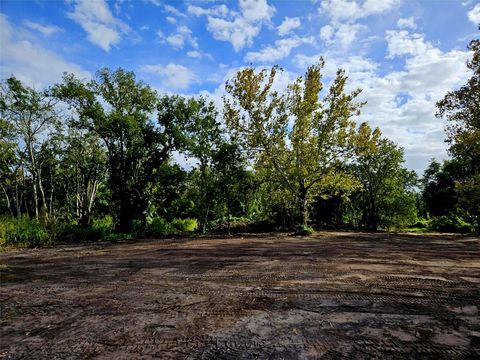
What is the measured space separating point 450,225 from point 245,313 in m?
35.5

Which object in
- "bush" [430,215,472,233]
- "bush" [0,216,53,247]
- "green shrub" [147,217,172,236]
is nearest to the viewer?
"bush" [0,216,53,247]

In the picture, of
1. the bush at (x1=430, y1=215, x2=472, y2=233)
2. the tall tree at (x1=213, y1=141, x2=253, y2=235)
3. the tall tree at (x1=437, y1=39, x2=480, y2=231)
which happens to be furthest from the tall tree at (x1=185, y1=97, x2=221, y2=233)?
the bush at (x1=430, y1=215, x2=472, y2=233)

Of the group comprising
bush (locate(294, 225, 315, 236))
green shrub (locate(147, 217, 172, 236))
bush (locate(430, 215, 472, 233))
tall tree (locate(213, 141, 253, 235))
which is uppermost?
tall tree (locate(213, 141, 253, 235))

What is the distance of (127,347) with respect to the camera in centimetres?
289

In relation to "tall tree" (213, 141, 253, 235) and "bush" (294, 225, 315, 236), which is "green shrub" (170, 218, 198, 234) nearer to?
"tall tree" (213, 141, 253, 235)

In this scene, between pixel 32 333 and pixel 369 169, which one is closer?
pixel 32 333

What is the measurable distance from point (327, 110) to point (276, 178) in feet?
20.4

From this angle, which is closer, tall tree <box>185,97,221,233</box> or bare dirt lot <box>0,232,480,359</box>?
bare dirt lot <box>0,232,480,359</box>

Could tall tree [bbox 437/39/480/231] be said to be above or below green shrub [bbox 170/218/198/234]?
above

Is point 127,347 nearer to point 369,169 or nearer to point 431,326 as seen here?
point 431,326

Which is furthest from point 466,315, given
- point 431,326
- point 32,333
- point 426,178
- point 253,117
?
point 426,178

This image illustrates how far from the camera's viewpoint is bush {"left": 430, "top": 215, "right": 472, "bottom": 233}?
2936 centimetres

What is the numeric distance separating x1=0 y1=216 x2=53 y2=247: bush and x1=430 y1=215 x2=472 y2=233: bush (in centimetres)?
3404

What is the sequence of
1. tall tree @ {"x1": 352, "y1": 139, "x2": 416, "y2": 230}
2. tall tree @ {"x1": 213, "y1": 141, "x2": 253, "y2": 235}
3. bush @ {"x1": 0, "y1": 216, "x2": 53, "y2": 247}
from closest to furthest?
bush @ {"x1": 0, "y1": 216, "x2": 53, "y2": 247}
tall tree @ {"x1": 213, "y1": 141, "x2": 253, "y2": 235}
tall tree @ {"x1": 352, "y1": 139, "x2": 416, "y2": 230}
